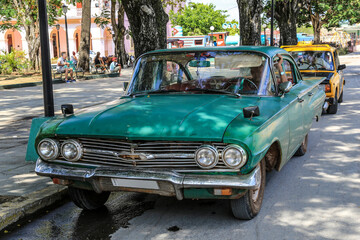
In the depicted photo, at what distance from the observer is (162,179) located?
13.1ft

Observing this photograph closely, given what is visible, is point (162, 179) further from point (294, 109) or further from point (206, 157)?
point (294, 109)

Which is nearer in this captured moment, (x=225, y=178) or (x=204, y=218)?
(x=225, y=178)

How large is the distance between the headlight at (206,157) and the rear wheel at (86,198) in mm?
1474

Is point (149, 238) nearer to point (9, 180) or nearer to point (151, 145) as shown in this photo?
point (151, 145)

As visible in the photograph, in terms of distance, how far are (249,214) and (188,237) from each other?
636 millimetres

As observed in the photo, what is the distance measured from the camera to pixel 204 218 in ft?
15.3

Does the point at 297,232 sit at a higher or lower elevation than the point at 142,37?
lower

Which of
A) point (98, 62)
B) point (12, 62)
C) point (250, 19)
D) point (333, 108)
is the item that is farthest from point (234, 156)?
point (98, 62)

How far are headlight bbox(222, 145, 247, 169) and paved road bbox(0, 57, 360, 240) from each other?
677mm

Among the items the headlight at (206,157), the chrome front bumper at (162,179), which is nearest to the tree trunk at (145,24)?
the chrome front bumper at (162,179)

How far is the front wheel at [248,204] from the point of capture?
172 inches

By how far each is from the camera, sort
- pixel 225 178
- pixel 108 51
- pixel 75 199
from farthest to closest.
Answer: pixel 108 51, pixel 75 199, pixel 225 178

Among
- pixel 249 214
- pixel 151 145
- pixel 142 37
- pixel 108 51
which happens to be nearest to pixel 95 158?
pixel 151 145

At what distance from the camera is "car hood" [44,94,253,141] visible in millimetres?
4066
